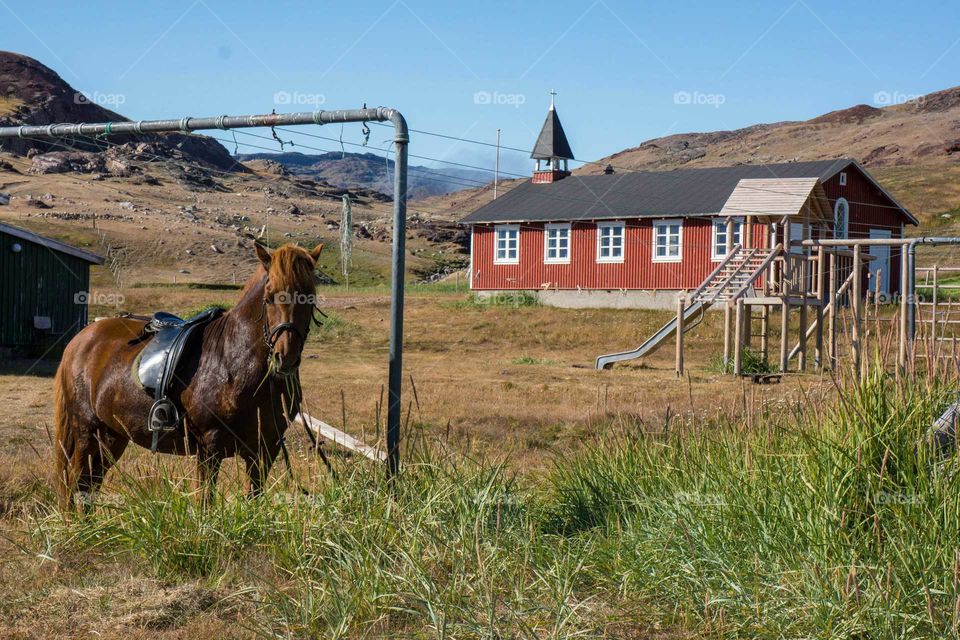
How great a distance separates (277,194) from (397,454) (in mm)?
117050

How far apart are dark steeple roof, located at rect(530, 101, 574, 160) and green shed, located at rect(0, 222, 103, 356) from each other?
95.8ft

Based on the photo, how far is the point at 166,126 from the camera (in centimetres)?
841

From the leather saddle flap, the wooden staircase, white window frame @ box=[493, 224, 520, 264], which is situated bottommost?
the leather saddle flap

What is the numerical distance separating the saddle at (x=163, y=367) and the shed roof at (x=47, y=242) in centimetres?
1898

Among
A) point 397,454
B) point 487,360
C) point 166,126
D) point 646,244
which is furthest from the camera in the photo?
point 646,244

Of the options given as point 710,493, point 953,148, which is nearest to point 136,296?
point 710,493

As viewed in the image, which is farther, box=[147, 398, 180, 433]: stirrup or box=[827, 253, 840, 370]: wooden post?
box=[827, 253, 840, 370]: wooden post

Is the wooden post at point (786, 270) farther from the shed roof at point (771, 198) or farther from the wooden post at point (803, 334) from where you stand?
the shed roof at point (771, 198)

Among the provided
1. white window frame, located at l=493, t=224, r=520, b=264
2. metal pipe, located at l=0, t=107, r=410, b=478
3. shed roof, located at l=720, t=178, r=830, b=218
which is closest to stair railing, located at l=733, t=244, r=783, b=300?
shed roof, located at l=720, t=178, r=830, b=218

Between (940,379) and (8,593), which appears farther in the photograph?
(940,379)

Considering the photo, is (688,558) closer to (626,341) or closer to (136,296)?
(626,341)

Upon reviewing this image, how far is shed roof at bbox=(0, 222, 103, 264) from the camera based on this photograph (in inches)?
971

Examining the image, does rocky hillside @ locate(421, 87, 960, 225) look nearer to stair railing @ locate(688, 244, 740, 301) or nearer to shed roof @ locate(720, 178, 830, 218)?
shed roof @ locate(720, 178, 830, 218)

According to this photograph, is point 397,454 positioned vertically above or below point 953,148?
below
